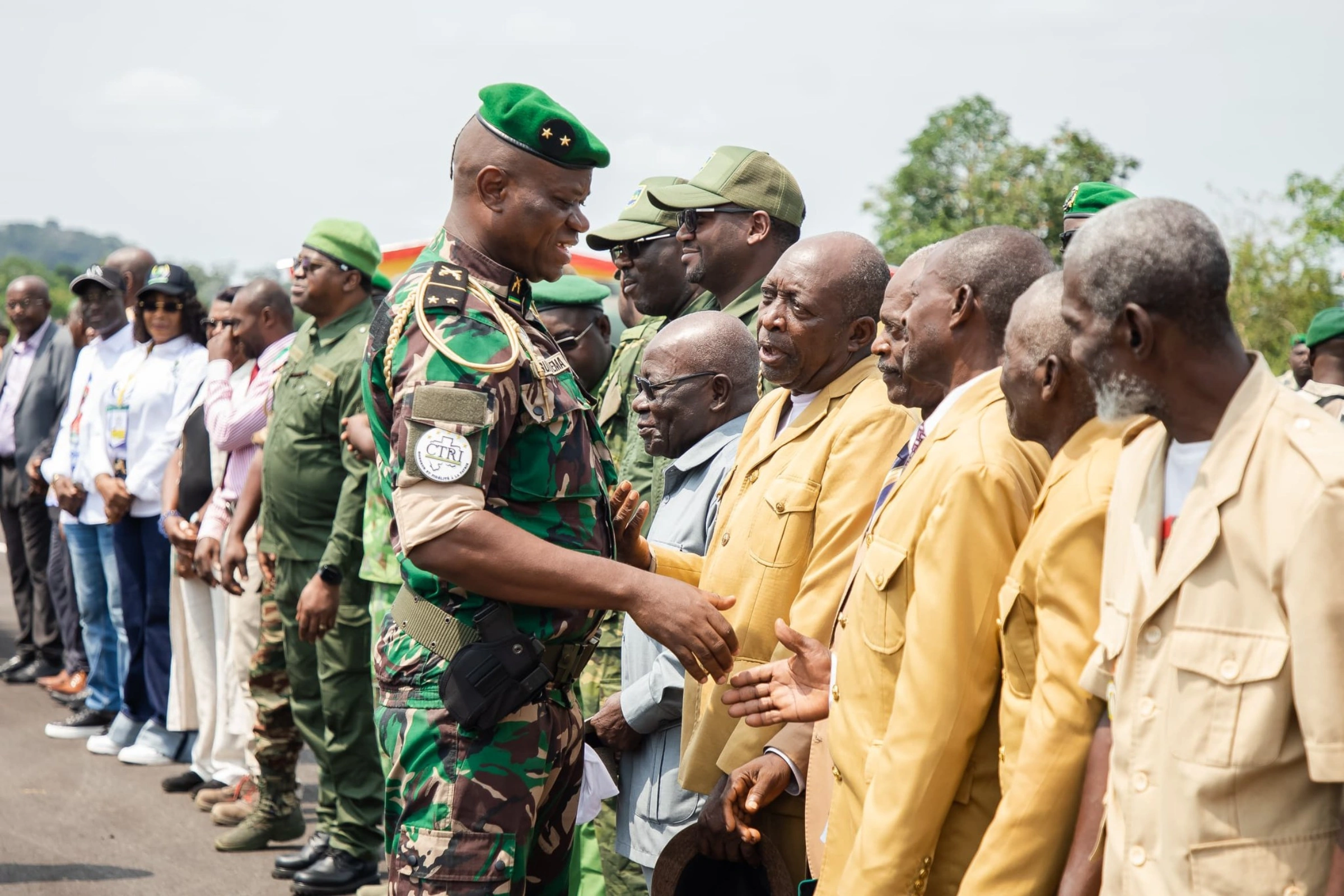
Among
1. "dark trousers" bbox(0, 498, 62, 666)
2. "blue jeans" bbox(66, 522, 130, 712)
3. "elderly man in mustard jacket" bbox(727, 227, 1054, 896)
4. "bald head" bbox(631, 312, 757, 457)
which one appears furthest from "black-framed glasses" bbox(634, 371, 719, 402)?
"dark trousers" bbox(0, 498, 62, 666)

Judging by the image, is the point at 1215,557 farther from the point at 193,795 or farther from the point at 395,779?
the point at 193,795

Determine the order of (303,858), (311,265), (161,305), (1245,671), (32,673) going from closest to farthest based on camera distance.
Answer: (1245,671)
(303,858)
(311,265)
(161,305)
(32,673)

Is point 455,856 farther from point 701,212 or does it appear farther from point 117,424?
point 117,424

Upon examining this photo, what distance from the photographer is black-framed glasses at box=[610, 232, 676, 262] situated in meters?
5.64

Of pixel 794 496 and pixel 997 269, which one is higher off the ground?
pixel 997 269

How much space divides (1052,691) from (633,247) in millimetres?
3593

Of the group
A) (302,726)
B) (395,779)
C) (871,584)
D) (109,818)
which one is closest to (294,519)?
(302,726)

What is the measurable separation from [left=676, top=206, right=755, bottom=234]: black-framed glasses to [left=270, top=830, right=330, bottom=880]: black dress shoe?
3.15 metres

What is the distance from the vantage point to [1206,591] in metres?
2.13

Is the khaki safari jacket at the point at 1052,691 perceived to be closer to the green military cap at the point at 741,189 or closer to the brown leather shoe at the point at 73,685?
the green military cap at the point at 741,189

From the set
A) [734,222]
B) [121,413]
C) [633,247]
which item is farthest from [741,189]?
[121,413]

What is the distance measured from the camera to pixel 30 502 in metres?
10.3

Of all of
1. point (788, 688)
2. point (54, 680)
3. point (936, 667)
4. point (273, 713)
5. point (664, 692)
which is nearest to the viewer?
point (936, 667)

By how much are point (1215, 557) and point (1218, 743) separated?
28 cm
